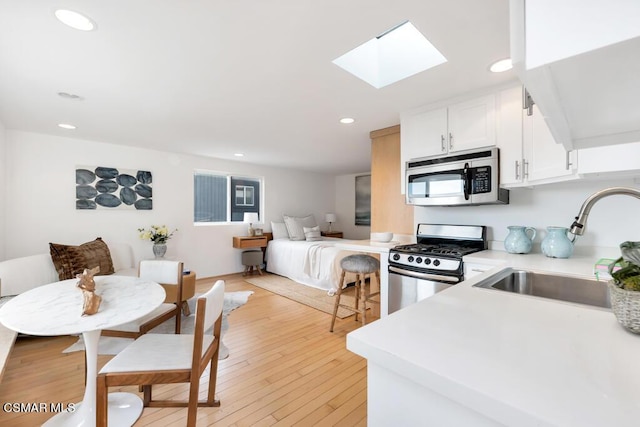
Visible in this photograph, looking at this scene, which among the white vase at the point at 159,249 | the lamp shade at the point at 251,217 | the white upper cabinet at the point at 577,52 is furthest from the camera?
the lamp shade at the point at 251,217

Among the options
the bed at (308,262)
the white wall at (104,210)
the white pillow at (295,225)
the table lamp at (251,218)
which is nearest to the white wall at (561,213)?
the bed at (308,262)

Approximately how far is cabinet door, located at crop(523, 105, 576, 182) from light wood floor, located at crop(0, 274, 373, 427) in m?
1.95

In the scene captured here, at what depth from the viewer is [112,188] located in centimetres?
392

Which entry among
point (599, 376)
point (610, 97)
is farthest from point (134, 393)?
point (610, 97)

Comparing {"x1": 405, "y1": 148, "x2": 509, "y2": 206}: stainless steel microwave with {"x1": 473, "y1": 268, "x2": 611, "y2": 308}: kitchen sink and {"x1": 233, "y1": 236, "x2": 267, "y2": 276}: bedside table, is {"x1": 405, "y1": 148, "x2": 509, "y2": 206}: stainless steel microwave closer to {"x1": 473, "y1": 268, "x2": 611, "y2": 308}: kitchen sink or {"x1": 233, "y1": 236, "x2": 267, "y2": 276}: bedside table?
{"x1": 473, "y1": 268, "x2": 611, "y2": 308}: kitchen sink

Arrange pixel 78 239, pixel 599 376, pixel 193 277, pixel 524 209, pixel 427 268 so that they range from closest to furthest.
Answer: pixel 599 376
pixel 427 268
pixel 524 209
pixel 193 277
pixel 78 239

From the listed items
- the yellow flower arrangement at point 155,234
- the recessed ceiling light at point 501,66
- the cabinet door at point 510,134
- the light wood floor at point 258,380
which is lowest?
the light wood floor at point 258,380

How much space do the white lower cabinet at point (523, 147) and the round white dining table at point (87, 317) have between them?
258 centimetres

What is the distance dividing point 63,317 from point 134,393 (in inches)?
34.1

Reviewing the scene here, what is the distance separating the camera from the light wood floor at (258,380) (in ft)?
5.29

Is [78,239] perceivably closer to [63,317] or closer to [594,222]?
[63,317]

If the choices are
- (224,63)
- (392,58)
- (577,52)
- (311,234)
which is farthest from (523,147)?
(311,234)

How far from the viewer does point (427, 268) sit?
84.2 inches

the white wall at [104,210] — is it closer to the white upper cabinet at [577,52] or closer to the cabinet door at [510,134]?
the cabinet door at [510,134]
